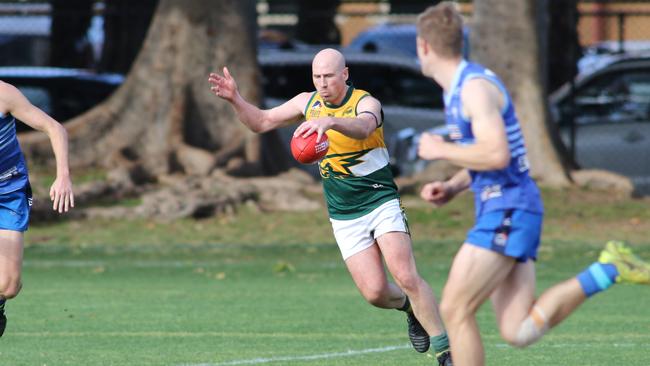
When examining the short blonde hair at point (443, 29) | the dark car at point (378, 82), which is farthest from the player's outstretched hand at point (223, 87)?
the dark car at point (378, 82)

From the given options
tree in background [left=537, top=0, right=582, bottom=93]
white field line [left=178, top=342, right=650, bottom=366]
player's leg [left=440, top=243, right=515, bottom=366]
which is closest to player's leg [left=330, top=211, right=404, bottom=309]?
white field line [left=178, top=342, right=650, bottom=366]

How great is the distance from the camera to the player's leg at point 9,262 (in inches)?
341

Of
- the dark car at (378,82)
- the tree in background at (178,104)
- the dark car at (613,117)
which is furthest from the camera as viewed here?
the dark car at (378,82)

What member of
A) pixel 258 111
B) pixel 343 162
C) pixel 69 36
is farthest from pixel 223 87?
pixel 69 36

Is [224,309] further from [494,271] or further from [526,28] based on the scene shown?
[526,28]

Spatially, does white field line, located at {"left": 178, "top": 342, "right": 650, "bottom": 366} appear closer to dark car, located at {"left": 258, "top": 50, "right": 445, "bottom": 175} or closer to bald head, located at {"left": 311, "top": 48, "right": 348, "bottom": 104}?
bald head, located at {"left": 311, "top": 48, "right": 348, "bottom": 104}

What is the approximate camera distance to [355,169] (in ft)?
29.3

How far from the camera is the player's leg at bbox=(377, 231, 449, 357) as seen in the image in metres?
8.60

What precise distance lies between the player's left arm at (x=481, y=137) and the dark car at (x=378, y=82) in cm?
1451

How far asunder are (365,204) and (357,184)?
0.15m

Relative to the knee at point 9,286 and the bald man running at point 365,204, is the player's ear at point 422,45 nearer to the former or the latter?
the bald man running at point 365,204

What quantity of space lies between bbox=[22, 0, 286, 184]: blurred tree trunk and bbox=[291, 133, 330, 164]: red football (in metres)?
11.4

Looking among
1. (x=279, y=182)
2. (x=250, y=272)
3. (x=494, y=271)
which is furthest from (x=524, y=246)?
(x=279, y=182)

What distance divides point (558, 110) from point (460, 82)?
1501 cm
